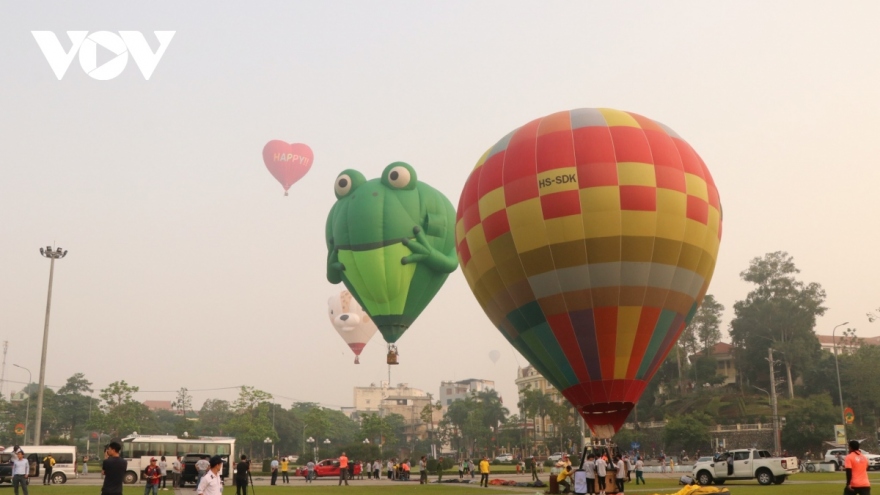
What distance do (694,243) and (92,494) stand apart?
22.6 meters

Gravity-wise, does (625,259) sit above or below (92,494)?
above

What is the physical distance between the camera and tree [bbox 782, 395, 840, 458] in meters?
83.8

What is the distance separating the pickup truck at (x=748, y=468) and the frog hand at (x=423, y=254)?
18833 millimetres

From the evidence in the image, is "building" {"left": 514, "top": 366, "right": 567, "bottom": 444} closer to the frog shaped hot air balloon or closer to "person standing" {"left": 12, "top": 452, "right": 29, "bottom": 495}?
the frog shaped hot air balloon

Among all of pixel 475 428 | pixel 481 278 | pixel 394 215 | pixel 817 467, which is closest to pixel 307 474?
pixel 394 215

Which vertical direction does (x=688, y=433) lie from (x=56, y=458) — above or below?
above

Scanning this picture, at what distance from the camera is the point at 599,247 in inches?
967

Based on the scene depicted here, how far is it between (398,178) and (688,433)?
59607 mm

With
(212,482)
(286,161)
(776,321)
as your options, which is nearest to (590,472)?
(212,482)

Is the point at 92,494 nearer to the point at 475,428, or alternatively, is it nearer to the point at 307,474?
the point at 307,474

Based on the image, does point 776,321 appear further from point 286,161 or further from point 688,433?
point 286,161

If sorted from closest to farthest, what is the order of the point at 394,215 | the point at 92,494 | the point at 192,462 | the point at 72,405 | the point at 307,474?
the point at 92,494 < the point at 192,462 < the point at 394,215 < the point at 307,474 < the point at 72,405

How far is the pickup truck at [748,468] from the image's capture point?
34.0m

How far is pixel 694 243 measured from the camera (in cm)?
2578
